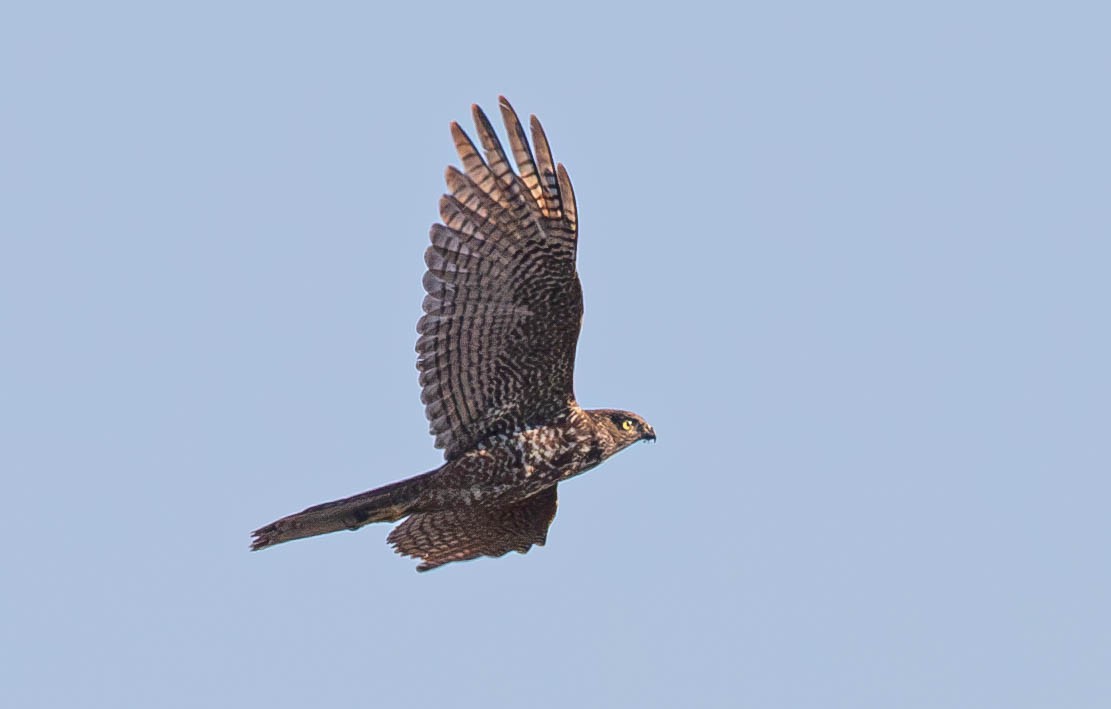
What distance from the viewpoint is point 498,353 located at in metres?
12.5

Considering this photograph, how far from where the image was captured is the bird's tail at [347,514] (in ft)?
39.8

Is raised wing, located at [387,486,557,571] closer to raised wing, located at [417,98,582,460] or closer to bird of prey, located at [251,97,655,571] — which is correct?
bird of prey, located at [251,97,655,571]

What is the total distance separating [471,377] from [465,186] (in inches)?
63.0

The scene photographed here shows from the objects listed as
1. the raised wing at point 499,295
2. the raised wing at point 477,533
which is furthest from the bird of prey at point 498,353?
the raised wing at point 477,533

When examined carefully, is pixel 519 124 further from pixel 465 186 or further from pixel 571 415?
pixel 571 415

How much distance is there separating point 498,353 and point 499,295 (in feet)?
1.77

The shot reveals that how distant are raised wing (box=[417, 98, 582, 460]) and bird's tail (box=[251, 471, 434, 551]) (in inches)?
20.8

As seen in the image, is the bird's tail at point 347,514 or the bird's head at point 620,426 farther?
the bird's head at point 620,426

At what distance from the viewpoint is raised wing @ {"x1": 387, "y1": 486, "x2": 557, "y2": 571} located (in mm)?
13773

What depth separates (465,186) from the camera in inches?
469

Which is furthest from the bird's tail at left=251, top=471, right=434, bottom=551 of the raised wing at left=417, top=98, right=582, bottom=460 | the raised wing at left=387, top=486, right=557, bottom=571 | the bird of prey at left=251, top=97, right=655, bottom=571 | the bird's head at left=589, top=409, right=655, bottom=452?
the bird's head at left=589, top=409, right=655, bottom=452

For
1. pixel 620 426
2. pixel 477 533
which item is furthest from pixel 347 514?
pixel 620 426

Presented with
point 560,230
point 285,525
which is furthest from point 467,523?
point 560,230

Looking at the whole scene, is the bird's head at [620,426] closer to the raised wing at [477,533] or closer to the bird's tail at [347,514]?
the raised wing at [477,533]
